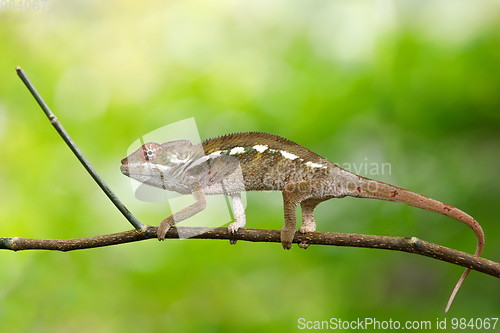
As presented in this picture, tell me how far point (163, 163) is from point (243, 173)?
1.25 ft

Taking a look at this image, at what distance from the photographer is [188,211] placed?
1664mm

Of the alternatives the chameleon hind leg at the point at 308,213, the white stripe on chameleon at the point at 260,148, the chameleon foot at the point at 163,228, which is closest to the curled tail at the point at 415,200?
the chameleon hind leg at the point at 308,213

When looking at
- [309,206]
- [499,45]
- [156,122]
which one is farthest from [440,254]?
[499,45]

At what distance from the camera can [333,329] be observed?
279cm

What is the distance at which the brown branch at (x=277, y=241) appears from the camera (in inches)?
54.3

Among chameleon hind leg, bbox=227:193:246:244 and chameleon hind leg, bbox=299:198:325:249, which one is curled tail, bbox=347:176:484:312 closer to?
chameleon hind leg, bbox=299:198:325:249

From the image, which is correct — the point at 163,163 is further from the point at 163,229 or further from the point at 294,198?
the point at 294,198

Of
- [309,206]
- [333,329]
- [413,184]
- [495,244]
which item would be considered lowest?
[333,329]

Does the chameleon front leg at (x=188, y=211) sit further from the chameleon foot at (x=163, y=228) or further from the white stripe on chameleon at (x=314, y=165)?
the white stripe on chameleon at (x=314, y=165)

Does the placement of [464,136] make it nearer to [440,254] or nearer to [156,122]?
[440,254]

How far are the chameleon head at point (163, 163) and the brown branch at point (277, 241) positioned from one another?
34cm

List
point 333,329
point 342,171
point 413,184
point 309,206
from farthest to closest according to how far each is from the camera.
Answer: point 413,184 < point 333,329 < point 309,206 < point 342,171

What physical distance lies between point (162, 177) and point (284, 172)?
0.58 meters

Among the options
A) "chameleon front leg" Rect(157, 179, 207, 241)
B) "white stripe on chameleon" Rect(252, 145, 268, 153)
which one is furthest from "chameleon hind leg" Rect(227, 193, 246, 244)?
"white stripe on chameleon" Rect(252, 145, 268, 153)
